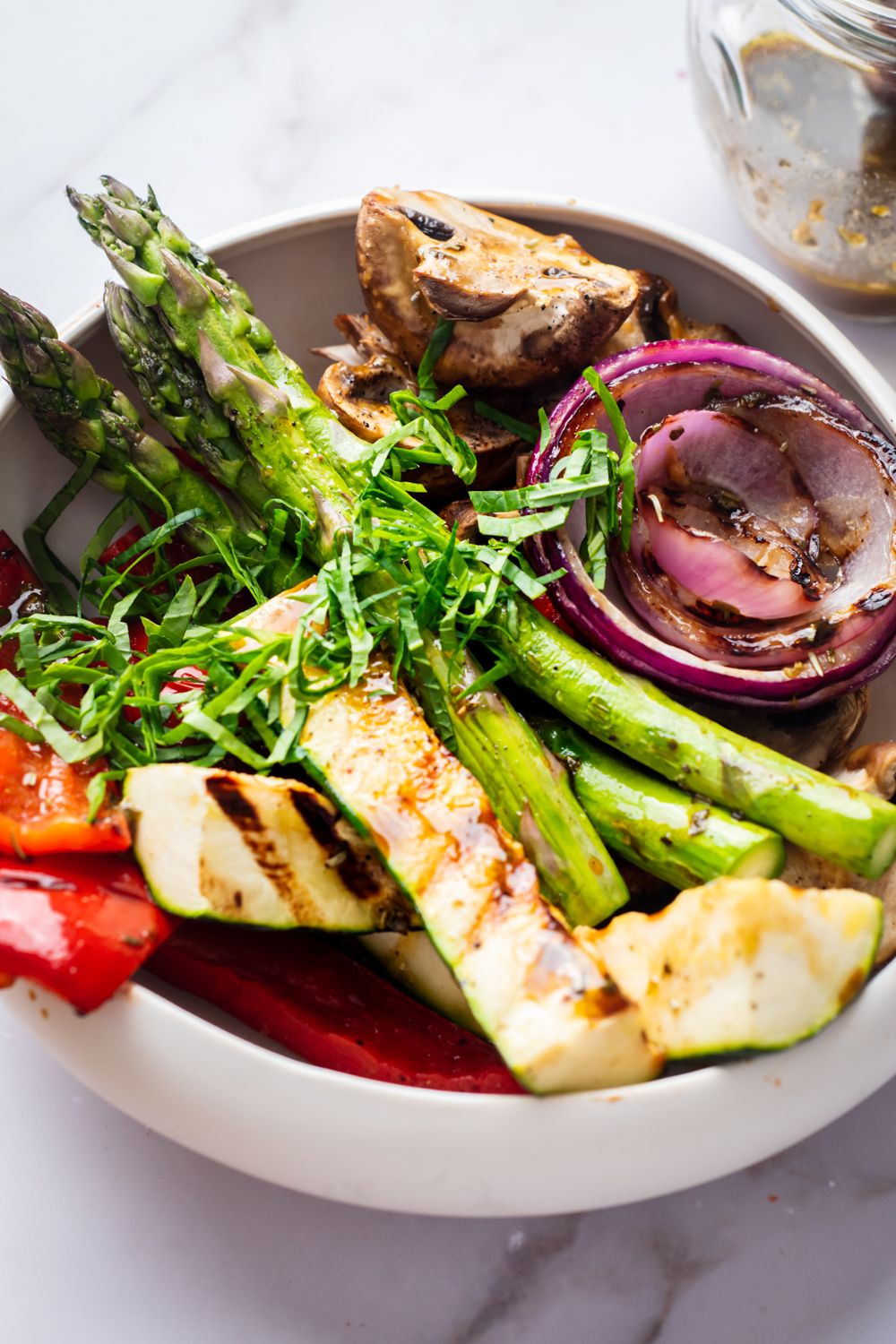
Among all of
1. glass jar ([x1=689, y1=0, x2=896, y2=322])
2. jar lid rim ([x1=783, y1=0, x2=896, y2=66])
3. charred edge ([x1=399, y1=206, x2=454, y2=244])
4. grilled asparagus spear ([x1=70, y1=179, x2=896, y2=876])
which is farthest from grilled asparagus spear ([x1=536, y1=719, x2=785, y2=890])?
jar lid rim ([x1=783, y1=0, x2=896, y2=66])

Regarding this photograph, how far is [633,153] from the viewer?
3.44 metres

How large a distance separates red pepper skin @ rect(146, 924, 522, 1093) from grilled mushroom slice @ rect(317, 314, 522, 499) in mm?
1047

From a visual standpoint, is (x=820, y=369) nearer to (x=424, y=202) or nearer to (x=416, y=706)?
(x=424, y=202)

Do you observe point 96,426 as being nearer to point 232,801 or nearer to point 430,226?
point 430,226

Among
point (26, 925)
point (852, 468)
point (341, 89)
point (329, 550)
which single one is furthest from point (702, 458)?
point (341, 89)

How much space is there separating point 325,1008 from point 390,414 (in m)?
1.27

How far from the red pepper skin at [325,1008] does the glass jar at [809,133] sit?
2.09m

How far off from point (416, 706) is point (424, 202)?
1180mm

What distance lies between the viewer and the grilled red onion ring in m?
2.25

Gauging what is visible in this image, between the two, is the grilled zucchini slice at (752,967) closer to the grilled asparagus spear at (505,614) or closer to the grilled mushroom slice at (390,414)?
the grilled asparagus spear at (505,614)

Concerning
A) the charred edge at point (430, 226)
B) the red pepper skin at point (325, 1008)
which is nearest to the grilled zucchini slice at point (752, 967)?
the red pepper skin at point (325, 1008)

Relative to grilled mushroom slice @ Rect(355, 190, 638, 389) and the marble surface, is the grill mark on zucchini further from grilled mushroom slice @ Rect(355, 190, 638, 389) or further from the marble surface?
grilled mushroom slice @ Rect(355, 190, 638, 389)

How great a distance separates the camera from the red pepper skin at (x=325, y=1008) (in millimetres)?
2033

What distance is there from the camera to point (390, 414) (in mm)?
2578
